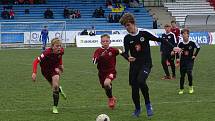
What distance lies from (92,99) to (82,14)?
39214mm

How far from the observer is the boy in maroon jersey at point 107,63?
12.2 meters

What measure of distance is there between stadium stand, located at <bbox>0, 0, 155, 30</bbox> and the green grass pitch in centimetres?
2674

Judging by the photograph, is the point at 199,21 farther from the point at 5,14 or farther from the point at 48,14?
the point at 5,14

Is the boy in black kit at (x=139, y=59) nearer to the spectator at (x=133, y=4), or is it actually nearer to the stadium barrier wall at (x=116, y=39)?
the stadium barrier wall at (x=116, y=39)

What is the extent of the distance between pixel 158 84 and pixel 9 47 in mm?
25341

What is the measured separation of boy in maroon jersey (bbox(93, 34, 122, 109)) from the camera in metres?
12.2

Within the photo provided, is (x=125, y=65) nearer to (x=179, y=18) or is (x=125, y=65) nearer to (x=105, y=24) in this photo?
(x=105, y=24)

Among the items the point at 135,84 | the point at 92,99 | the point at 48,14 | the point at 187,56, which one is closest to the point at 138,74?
the point at 135,84

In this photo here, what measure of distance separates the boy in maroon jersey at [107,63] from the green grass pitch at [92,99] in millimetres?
417

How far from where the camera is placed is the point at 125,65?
1005 inches

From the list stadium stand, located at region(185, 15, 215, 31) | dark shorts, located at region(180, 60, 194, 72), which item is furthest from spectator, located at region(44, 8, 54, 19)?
dark shorts, located at region(180, 60, 194, 72)

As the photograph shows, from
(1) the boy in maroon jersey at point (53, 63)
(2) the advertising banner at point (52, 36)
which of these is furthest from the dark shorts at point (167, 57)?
(2) the advertising banner at point (52, 36)

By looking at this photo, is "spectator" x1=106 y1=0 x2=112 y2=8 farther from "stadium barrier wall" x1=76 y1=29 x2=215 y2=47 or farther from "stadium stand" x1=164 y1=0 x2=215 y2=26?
"stadium barrier wall" x1=76 y1=29 x2=215 y2=47

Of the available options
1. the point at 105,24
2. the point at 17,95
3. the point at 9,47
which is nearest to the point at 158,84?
the point at 17,95
